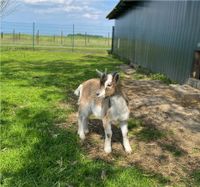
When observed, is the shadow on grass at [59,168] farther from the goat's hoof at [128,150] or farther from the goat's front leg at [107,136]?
the goat's hoof at [128,150]

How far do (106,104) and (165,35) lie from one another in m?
8.45

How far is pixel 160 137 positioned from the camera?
19.4 ft

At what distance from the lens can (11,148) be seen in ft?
17.2

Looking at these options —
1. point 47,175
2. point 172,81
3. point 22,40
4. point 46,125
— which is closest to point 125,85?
point 172,81

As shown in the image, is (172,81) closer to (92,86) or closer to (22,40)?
(92,86)

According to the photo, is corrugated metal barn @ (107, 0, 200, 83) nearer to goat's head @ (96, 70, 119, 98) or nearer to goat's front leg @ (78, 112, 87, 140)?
goat's front leg @ (78, 112, 87, 140)

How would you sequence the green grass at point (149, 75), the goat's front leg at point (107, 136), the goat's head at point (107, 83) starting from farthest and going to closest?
the green grass at point (149, 75), the goat's front leg at point (107, 136), the goat's head at point (107, 83)

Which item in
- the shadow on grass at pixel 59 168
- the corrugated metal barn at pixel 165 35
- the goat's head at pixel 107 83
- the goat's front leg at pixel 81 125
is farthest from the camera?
the corrugated metal barn at pixel 165 35

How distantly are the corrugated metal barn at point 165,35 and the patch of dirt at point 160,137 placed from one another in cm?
233

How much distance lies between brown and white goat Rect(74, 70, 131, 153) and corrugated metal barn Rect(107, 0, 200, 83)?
5519mm

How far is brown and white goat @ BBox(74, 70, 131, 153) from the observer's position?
4820 millimetres

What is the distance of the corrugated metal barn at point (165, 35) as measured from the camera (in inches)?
422

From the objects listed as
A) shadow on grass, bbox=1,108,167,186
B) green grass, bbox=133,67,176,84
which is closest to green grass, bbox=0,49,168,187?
shadow on grass, bbox=1,108,167,186

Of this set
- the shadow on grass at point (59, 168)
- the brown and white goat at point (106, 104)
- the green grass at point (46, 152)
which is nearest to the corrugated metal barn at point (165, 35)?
the green grass at point (46, 152)
